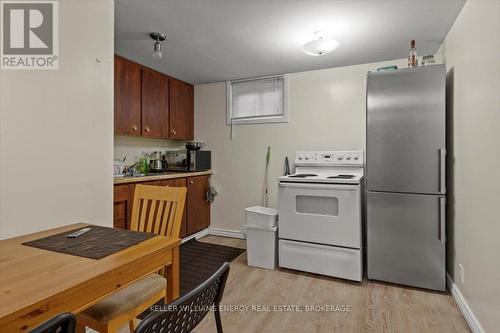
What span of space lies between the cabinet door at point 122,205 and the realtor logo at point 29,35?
1.25 m

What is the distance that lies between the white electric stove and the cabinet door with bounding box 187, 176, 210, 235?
4.58 feet

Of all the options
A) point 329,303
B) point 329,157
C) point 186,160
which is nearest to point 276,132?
point 329,157

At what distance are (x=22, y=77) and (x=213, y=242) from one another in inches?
110

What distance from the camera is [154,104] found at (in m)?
3.35

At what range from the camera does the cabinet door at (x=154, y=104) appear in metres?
3.22

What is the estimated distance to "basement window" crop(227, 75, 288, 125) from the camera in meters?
3.61

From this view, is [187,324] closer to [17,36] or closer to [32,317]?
[32,317]

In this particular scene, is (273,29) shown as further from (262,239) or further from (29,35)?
(262,239)

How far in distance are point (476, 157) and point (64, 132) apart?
8.48 feet

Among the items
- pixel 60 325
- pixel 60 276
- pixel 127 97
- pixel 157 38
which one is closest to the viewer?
pixel 60 325

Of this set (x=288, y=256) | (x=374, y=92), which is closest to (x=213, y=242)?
(x=288, y=256)

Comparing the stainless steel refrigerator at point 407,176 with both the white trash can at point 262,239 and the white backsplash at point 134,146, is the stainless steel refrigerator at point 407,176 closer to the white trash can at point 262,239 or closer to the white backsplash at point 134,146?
the white trash can at point 262,239

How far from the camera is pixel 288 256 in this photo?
270cm

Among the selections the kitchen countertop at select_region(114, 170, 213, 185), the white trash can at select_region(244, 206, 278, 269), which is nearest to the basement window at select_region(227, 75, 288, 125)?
the kitchen countertop at select_region(114, 170, 213, 185)
